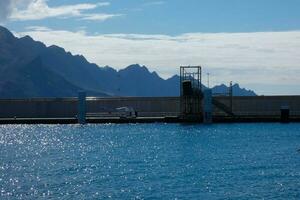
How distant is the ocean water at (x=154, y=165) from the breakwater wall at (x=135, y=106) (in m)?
42.6

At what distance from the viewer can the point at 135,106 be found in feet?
566

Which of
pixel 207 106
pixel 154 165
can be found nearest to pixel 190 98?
pixel 207 106

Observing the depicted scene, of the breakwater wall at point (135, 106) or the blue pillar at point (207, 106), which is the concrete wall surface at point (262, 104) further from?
the blue pillar at point (207, 106)

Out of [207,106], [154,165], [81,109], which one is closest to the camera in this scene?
[154,165]

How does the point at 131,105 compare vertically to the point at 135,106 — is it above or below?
above

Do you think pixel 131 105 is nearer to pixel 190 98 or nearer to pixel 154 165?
pixel 190 98

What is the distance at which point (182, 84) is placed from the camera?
143000mm

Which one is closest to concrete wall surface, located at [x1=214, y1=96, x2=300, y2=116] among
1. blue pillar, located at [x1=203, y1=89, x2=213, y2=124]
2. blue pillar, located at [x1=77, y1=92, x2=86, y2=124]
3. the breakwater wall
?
the breakwater wall

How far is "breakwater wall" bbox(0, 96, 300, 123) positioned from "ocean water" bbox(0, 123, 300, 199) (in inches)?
1676

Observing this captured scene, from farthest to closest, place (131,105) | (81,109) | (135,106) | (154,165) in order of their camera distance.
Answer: (135,106), (131,105), (81,109), (154,165)

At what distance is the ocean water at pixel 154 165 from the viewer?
5288 centimetres

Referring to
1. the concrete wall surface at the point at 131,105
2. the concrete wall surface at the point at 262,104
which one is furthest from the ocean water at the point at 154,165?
the concrete wall surface at the point at 131,105

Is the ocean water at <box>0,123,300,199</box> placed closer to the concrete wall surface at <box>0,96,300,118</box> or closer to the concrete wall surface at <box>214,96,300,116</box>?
the concrete wall surface at <box>214,96,300,116</box>

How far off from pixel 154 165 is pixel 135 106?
337 feet
